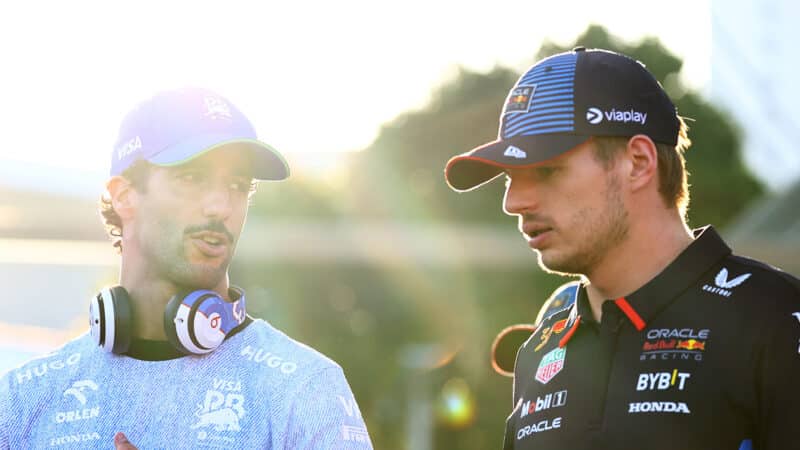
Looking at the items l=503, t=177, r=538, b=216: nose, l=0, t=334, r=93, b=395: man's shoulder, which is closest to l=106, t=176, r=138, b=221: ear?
l=0, t=334, r=93, b=395: man's shoulder

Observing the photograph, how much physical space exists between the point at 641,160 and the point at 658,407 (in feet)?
2.44

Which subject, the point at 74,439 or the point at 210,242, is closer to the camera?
the point at 74,439

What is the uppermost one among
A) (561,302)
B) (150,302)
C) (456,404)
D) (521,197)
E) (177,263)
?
(456,404)

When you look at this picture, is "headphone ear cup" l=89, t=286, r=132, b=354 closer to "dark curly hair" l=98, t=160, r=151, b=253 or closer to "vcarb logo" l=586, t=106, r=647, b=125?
"dark curly hair" l=98, t=160, r=151, b=253

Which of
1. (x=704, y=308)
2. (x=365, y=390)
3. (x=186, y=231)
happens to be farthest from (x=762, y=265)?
(x=365, y=390)

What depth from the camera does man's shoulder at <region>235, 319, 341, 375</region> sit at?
10.9 ft

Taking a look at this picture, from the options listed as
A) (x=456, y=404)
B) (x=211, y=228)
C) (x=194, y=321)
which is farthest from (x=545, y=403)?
(x=456, y=404)

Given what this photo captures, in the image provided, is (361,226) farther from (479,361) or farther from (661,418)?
(661,418)

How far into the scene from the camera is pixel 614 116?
122 inches

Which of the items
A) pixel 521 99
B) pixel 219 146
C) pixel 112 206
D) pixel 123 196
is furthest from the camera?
pixel 112 206

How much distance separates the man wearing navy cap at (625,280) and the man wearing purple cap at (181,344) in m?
0.72

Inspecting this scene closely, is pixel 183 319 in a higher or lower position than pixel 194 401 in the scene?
higher

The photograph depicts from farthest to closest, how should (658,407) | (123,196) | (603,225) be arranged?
(123,196), (603,225), (658,407)

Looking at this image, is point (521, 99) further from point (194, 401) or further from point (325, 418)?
point (194, 401)
